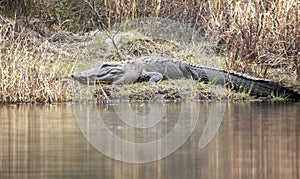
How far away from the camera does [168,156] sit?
924 centimetres

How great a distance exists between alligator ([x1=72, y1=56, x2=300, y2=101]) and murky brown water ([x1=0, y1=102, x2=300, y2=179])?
2180 mm

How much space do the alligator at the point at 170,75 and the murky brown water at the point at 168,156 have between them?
218 cm

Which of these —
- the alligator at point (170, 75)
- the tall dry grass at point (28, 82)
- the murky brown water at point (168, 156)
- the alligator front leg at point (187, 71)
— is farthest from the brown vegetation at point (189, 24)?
the murky brown water at point (168, 156)

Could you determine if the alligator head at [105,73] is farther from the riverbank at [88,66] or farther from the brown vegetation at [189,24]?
the brown vegetation at [189,24]

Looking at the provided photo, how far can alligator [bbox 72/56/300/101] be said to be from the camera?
16203mm

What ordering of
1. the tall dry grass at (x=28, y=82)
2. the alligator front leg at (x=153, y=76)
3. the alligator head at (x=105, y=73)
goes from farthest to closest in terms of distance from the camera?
the alligator front leg at (x=153, y=76) → the alligator head at (x=105, y=73) → the tall dry grass at (x=28, y=82)

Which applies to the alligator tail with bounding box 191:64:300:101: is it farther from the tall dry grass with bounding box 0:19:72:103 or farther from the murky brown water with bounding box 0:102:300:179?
the tall dry grass with bounding box 0:19:72:103

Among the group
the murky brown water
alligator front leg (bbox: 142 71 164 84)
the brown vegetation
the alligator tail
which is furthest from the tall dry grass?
the alligator tail

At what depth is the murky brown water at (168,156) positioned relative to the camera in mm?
8156

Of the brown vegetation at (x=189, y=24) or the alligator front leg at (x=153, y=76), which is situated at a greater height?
the brown vegetation at (x=189, y=24)

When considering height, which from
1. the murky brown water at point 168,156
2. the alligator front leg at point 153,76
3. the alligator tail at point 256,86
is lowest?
the murky brown water at point 168,156

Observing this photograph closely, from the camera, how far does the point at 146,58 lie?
58.1 ft

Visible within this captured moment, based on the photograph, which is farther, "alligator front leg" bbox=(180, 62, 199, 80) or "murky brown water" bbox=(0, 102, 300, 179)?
"alligator front leg" bbox=(180, 62, 199, 80)

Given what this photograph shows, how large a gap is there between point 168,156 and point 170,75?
807 cm
